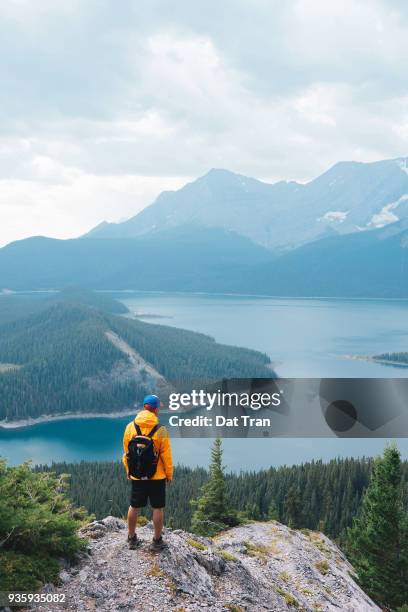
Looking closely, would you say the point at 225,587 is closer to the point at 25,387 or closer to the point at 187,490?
the point at 187,490

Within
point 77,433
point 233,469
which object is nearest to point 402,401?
point 233,469

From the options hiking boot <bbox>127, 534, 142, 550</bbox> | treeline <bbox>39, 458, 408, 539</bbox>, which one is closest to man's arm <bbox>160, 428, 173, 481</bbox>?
hiking boot <bbox>127, 534, 142, 550</bbox>

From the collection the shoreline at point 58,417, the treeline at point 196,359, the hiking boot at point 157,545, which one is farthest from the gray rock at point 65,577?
the treeline at point 196,359

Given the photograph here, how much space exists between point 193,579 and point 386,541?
447 inches

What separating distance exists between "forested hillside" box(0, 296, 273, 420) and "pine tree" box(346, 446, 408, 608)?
12429cm

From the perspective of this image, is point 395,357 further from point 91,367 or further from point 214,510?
point 214,510

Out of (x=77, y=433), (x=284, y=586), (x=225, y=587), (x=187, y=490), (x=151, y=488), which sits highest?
(x=151, y=488)

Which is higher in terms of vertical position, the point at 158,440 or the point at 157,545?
the point at 158,440

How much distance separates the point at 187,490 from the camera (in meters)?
63.8

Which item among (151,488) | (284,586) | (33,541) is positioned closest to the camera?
(33,541)

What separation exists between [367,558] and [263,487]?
4609cm

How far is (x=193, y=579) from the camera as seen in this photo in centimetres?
1124

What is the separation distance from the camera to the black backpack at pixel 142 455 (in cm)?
1020

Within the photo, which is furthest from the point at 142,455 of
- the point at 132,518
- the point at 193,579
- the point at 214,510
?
the point at 214,510
